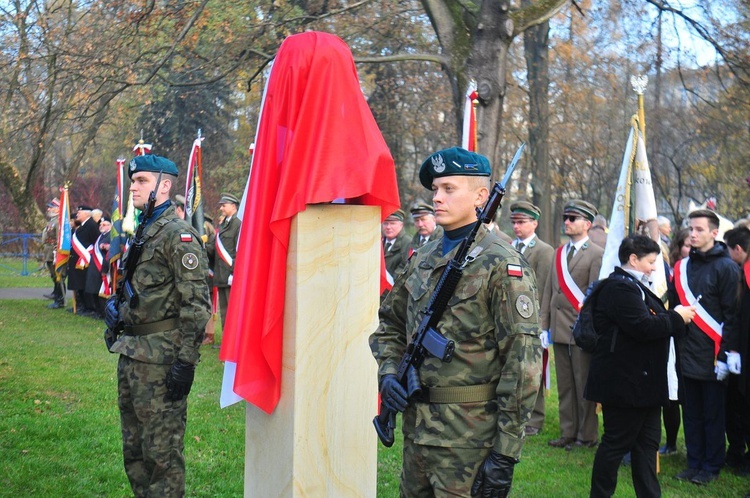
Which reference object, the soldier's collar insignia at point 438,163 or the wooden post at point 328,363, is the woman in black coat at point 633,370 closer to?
the wooden post at point 328,363

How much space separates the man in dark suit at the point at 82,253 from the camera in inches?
656

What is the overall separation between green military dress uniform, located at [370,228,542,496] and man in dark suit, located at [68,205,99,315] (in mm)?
14207

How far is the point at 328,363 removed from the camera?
172 inches

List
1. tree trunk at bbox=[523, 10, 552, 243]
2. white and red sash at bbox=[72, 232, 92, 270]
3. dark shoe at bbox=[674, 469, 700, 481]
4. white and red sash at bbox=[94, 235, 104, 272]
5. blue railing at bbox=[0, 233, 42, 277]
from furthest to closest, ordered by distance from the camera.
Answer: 1. blue railing at bbox=[0, 233, 42, 277]
2. tree trunk at bbox=[523, 10, 552, 243]
3. white and red sash at bbox=[72, 232, 92, 270]
4. white and red sash at bbox=[94, 235, 104, 272]
5. dark shoe at bbox=[674, 469, 700, 481]

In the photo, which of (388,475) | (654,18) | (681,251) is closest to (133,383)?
(388,475)

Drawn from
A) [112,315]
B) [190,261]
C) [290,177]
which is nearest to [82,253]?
[112,315]

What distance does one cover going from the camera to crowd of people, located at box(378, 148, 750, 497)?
3.46 metres

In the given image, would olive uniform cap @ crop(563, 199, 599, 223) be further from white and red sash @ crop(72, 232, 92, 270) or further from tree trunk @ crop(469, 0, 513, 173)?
white and red sash @ crop(72, 232, 92, 270)

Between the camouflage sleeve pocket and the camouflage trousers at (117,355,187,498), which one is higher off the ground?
the camouflage sleeve pocket

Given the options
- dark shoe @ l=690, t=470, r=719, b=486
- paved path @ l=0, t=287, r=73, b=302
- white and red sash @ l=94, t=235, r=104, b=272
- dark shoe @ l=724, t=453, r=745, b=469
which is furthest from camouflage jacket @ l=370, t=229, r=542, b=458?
paved path @ l=0, t=287, r=73, b=302

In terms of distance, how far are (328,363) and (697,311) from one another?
3.90 metres

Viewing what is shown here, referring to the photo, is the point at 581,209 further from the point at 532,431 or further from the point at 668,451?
the point at 668,451

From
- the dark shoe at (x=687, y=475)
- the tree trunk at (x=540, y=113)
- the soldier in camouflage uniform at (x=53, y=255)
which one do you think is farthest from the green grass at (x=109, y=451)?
the tree trunk at (x=540, y=113)

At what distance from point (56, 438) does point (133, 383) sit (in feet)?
10.1
